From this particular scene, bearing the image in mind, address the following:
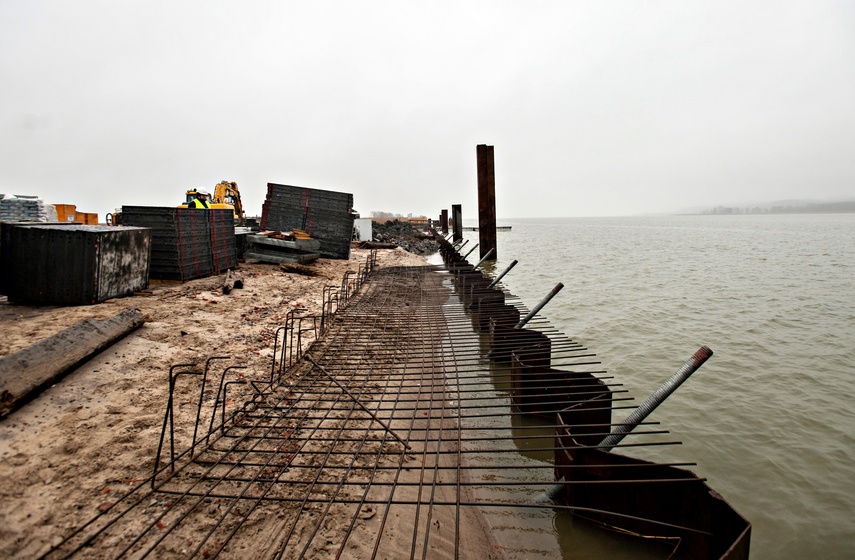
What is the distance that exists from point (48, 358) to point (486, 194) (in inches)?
650

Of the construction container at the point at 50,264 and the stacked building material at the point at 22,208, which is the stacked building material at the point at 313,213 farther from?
the construction container at the point at 50,264

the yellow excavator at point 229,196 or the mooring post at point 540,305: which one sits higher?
the yellow excavator at point 229,196

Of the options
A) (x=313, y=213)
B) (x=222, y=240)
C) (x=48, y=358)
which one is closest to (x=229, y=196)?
(x=313, y=213)

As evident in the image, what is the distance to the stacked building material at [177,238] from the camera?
1152 centimetres

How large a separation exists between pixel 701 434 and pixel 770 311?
424 inches

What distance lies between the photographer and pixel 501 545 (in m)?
3.69

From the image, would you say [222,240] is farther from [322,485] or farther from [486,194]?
[322,485]

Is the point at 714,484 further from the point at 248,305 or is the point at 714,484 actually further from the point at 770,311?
the point at 770,311

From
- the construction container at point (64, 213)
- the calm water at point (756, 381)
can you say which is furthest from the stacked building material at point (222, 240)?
the calm water at point (756, 381)

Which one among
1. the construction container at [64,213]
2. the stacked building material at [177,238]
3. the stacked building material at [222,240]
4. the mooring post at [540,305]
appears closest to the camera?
the mooring post at [540,305]

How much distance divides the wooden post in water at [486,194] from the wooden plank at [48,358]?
14.8m

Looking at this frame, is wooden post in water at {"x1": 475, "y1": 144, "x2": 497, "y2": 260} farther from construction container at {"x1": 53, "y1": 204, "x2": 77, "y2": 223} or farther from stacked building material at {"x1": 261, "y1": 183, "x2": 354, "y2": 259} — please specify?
construction container at {"x1": 53, "y1": 204, "x2": 77, "y2": 223}

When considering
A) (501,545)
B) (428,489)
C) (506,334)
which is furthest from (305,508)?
(506,334)

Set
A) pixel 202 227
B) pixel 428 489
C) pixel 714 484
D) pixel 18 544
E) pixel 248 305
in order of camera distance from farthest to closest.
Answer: pixel 202 227, pixel 248 305, pixel 714 484, pixel 428 489, pixel 18 544
